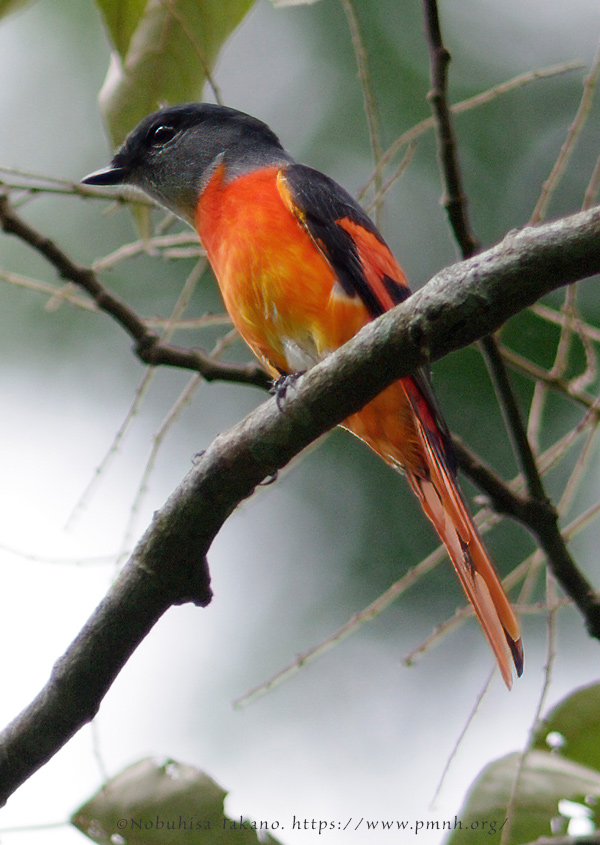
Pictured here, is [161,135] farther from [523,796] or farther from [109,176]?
[523,796]

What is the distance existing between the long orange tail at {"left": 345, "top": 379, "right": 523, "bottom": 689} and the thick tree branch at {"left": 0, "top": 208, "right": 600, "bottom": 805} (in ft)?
2.44

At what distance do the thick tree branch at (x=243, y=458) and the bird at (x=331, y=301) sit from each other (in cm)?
58

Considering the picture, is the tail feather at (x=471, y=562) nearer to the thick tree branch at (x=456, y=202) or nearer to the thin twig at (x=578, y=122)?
the thick tree branch at (x=456, y=202)

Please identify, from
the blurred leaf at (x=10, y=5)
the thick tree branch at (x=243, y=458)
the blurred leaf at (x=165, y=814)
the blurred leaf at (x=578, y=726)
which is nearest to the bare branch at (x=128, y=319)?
the blurred leaf at (x=10, y=5)

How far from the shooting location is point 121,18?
2172mm

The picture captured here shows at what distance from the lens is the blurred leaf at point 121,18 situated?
2154mm

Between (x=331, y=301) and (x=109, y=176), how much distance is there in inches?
56.4

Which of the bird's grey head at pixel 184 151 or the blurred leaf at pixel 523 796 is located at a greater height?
the bird's grey head at pixel 184 151

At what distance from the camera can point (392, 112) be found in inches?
257

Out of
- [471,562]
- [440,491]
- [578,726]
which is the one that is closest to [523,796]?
[578,726]

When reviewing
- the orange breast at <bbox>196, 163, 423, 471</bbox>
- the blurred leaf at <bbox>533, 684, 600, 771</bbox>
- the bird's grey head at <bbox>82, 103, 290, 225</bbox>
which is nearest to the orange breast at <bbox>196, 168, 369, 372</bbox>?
the orange breast at <bbox>196, 163, 423, 471</bbox>

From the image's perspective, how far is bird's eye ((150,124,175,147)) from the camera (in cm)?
383

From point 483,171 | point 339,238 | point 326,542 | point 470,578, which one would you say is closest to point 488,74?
point 483,171

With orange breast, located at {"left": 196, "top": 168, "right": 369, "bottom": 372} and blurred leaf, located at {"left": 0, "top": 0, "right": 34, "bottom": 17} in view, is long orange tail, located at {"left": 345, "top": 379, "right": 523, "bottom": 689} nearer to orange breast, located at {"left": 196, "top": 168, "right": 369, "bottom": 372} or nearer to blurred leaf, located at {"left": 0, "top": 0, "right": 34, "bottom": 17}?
orange breast, located at {"left": 196, "top": 168, "right": 369, "bottom": 372}
